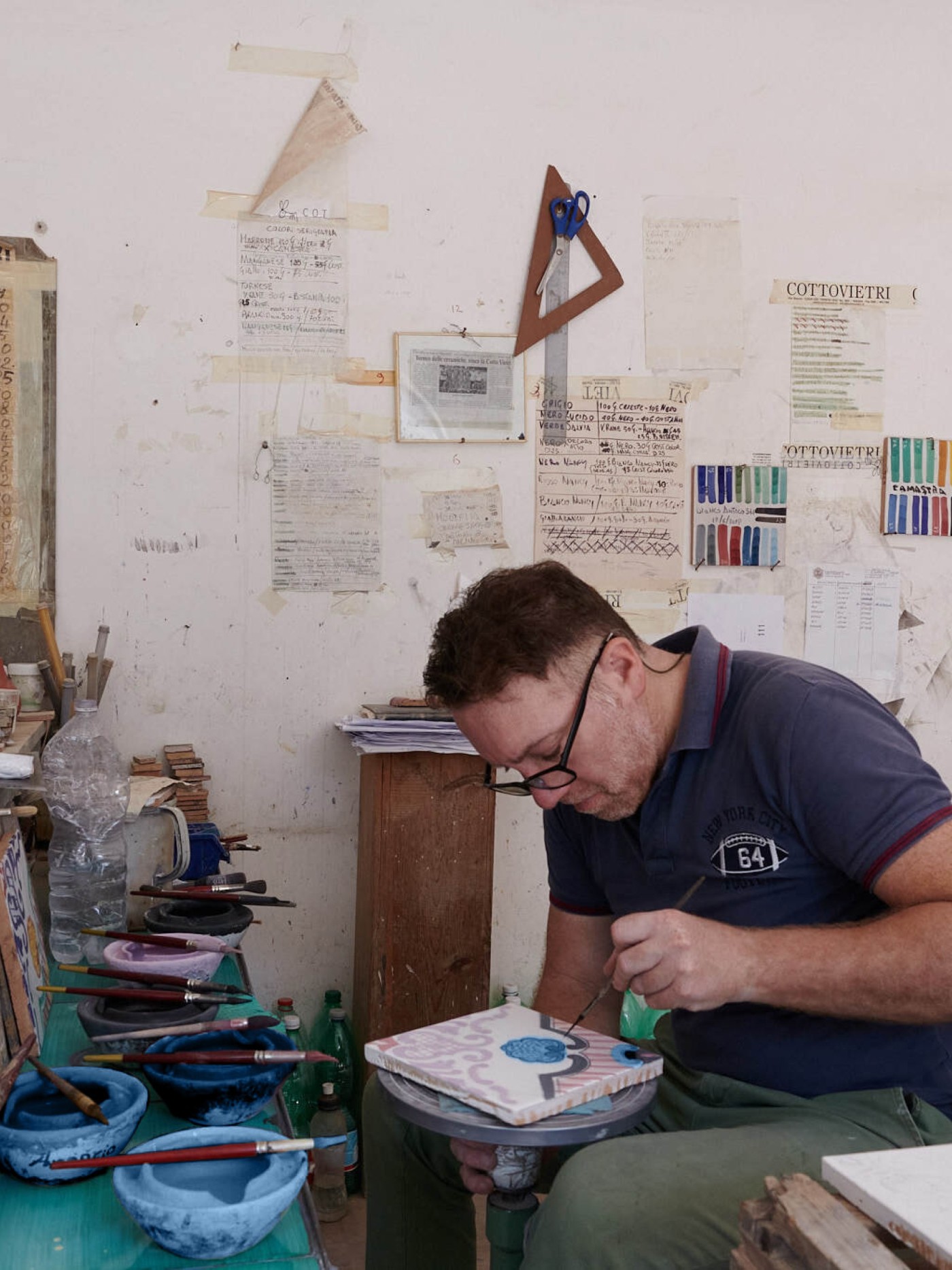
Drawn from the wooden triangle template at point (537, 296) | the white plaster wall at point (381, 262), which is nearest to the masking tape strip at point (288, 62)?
the white plaster wall at point (381, 262)

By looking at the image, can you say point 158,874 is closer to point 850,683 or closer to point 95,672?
point 95,672

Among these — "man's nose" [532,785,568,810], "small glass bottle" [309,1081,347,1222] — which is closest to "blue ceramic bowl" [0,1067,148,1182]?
"man's nose" [532,785,568,810]

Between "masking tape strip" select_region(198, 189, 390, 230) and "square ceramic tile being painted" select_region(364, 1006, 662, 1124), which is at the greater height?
"masking tape strip" select_region(198, 189, 390, 230)

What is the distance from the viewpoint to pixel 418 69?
299 centimetres

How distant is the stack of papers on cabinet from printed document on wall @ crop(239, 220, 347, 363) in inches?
36.4

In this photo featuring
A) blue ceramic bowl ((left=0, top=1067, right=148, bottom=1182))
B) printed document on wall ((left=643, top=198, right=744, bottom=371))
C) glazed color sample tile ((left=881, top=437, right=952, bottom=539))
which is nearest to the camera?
blue ceramic bowl ((left=0, top=1067, right=148, bottom=1182))

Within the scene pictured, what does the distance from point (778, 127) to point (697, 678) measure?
7.00 ft

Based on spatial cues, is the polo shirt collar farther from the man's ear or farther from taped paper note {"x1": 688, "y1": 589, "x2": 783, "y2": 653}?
taped paper note {"x1": 688, "y1": 589, "x2": 783, "y2": 653}

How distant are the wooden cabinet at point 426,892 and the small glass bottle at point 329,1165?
0.18m

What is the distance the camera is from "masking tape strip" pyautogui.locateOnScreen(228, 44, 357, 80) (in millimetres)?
2898

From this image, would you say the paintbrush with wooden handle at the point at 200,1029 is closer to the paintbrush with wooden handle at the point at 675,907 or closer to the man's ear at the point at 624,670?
the paintbrush with wooden handle at the point at 675,907

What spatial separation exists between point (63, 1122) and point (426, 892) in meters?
1.54

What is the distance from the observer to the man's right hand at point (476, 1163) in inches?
58.0

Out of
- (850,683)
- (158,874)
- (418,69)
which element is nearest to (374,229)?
(418,69)
